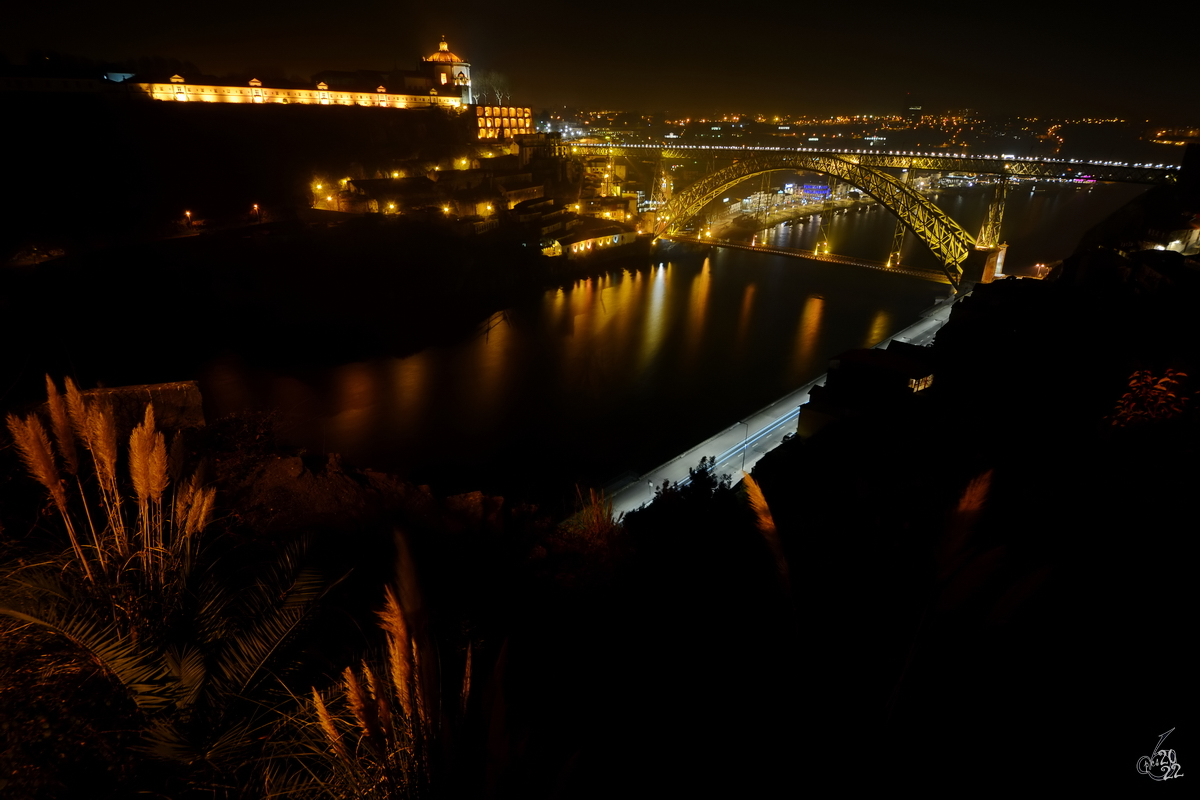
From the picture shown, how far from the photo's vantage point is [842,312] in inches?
843

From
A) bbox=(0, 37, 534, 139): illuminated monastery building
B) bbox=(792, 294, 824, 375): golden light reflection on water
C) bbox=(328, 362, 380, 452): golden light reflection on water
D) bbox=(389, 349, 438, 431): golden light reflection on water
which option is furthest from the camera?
bbox=(0, 37, 534, 139): illuminated monastery building

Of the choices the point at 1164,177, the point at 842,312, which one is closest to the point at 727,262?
the point at 842,312

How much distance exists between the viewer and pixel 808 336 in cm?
1931

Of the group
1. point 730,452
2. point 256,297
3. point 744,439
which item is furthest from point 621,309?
point 256,297

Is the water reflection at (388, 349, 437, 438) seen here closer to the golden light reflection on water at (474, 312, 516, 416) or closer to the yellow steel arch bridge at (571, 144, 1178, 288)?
the golden light reflection on water at (474, 312, 516, 416)

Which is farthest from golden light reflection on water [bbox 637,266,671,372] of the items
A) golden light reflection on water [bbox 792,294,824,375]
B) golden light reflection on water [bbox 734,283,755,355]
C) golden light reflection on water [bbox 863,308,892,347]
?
golden light reflection on water [bbox 863,308,892,347]

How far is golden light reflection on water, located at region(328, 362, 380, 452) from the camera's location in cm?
1232

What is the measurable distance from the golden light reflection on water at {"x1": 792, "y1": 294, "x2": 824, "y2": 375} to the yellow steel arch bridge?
16.0ft

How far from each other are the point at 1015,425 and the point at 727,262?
24446 mm

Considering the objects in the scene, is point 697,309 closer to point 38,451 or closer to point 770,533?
point 770,533

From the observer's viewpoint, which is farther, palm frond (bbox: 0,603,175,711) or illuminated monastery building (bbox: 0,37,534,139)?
illuminated monastery building (bbox: 0,37,534,139)

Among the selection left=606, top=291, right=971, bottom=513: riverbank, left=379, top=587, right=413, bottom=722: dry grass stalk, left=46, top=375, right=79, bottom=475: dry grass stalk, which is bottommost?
left=606, top=291, right=971, bottom=513: riverbank

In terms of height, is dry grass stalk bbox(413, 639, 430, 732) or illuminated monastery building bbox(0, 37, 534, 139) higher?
illuminated monastery building bbox(0, 37, 534, 139)

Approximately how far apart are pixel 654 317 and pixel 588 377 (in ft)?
21.2
